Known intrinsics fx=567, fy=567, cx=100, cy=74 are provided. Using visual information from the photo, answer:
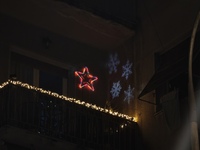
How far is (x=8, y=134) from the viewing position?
15797 mm

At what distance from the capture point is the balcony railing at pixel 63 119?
16.1m

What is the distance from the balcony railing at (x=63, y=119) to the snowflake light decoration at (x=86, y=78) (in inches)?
83.6

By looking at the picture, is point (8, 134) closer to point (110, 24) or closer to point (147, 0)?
point (110, 24)

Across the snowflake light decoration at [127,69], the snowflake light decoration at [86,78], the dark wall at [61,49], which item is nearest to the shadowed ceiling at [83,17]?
the dark wall at [61,49]

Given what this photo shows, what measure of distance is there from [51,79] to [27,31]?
1966mm

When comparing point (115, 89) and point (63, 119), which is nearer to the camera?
point (63, 119)

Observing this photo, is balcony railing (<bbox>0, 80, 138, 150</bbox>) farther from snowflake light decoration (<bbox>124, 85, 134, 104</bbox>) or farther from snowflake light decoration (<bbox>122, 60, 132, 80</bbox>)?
snowflake light decoration (<bbox>122, 60, 132, 80</bbox>)

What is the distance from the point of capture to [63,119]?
1720cm

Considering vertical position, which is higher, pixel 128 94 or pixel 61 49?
pixel 61 49

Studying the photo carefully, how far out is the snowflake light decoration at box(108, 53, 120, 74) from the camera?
67.5 feet

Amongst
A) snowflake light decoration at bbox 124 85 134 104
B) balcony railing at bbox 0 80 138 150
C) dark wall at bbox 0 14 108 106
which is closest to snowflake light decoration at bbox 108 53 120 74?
dark wall at bbox 0 14 108 106

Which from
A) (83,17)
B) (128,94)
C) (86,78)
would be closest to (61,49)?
(86,78)

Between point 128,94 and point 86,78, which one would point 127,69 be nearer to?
point 128,94

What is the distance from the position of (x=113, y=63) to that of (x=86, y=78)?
4.17 feet
